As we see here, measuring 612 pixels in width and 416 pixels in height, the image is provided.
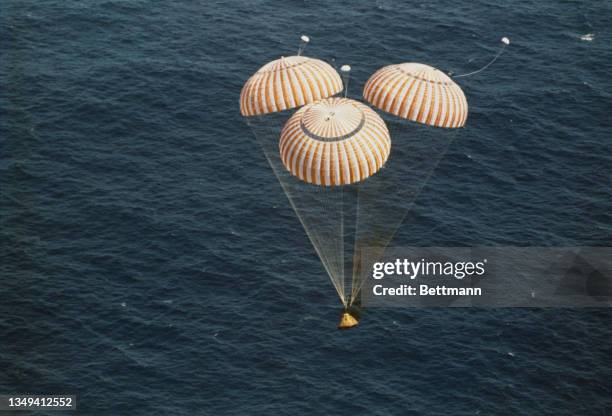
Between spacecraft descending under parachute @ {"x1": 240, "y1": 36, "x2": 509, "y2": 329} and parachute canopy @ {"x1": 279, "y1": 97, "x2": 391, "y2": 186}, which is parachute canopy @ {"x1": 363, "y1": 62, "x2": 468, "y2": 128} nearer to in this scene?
spacecraft descending under parachute @ {"x1": 240, "y1": 36, "x2": 509, "y2": 329}

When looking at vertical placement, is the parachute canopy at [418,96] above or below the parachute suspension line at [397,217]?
above

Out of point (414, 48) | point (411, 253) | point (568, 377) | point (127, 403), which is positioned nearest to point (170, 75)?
point (414, 48)

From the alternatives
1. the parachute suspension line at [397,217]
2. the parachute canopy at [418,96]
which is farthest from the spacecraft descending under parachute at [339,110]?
the parachute suspension line at [397,217]

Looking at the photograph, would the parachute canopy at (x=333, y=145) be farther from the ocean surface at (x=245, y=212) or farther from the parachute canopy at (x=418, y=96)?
the ocean surface at (x=245, y=212)

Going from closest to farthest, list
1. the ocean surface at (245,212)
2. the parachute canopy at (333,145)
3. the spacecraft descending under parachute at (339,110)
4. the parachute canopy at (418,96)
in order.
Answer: the parachute canopy at (333,145)
the spacecraft descending under parachute at (339,110)
the parachute canopy at (418,96)
the ocean surface at (245,212)

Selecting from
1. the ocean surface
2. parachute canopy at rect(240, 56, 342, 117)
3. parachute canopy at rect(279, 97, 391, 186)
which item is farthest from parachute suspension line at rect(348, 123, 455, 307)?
parachute canopy at rect(279, 97, 391, 186)

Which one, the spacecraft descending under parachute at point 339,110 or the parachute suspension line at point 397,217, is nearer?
the spacecraft descending under parachute at point 339,110

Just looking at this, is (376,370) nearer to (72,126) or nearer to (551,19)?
(72,126)
